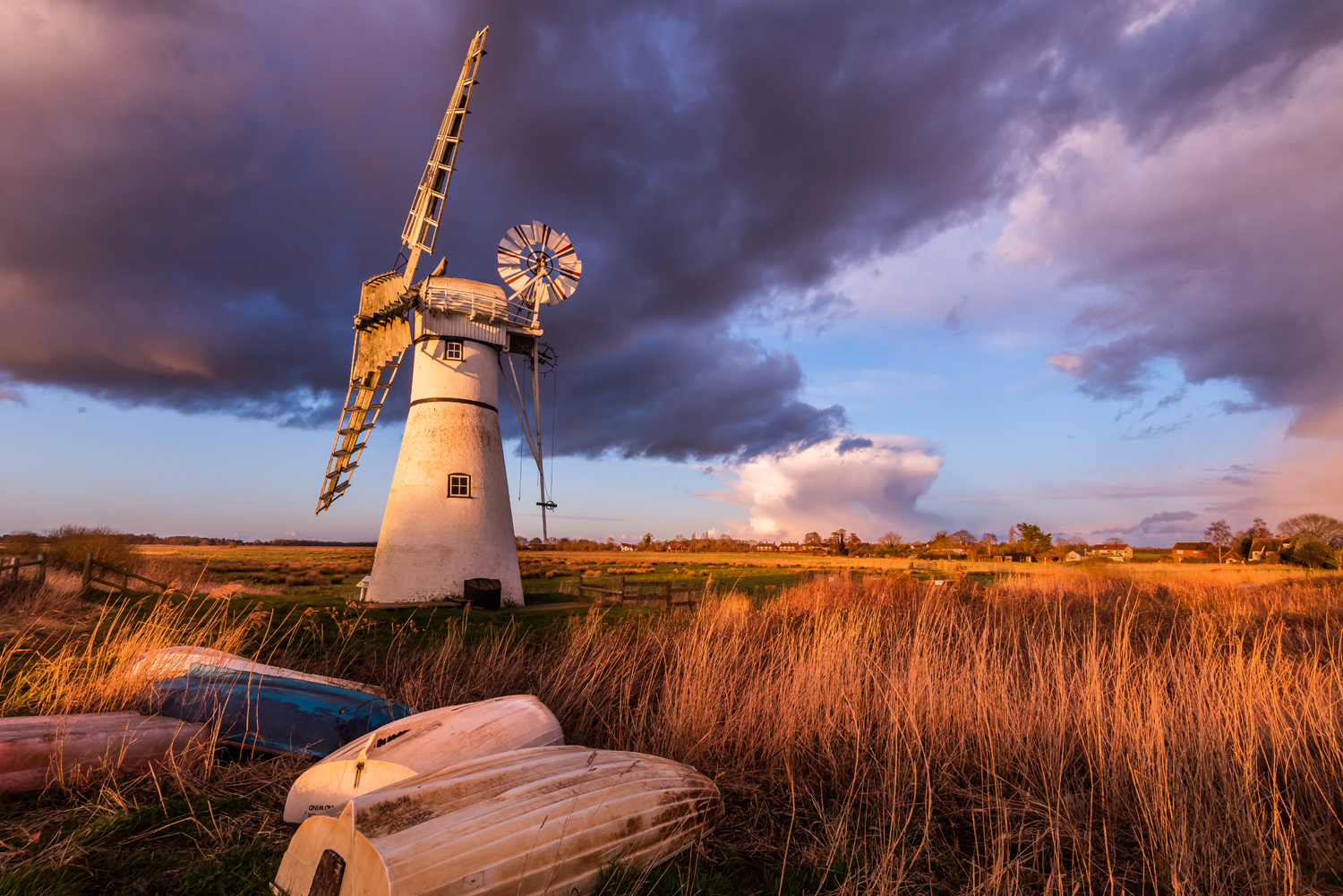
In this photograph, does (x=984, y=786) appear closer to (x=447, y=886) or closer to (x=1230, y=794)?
(x=1230, y=794)

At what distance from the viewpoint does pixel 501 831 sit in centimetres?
304

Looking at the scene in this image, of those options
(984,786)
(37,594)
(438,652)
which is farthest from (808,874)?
(37,594)

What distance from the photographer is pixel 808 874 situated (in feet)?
13.6

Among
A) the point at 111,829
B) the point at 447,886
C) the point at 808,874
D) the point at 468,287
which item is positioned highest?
the point at 468,287

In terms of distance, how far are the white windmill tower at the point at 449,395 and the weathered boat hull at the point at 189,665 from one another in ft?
32.5

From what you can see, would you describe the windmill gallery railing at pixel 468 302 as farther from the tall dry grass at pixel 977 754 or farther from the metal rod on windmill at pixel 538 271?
the tall dry grass at pixel 977 754

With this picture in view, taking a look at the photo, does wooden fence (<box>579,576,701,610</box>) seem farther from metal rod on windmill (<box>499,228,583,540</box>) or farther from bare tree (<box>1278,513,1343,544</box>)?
bare tree (<box>1278,513,1343,544</box>)

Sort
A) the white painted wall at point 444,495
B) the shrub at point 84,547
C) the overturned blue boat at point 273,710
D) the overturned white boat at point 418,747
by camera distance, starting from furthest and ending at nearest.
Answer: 1. the shrub at point 84,547
2. the white painted wall at point 444,495
3. the overturned blue boat at point 273,710
4. the overturned white boat at point 418,747

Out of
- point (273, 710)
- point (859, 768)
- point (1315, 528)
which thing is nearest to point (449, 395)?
point (273, 710)

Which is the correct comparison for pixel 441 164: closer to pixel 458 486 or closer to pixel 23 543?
pixel 458 486

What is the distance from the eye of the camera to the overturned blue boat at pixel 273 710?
5957 mm

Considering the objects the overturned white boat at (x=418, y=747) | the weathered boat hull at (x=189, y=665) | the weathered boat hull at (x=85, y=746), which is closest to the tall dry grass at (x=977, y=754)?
the weathered boat hull at (x=189, y=665)

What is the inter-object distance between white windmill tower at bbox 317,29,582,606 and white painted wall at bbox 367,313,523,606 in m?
0.03

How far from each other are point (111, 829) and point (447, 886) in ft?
10.6
